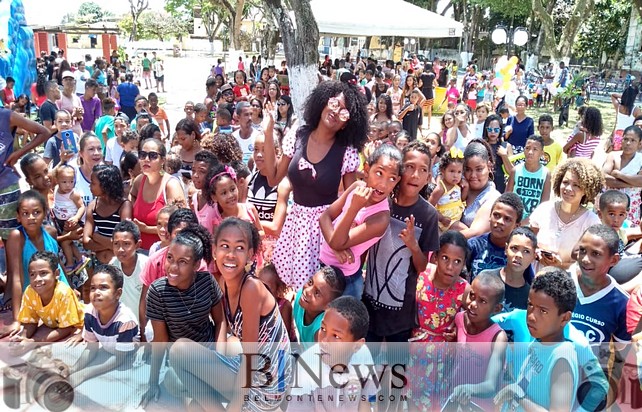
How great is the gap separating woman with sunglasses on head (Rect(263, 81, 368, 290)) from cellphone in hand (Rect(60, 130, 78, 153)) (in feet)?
13.0

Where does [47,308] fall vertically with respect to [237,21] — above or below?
below

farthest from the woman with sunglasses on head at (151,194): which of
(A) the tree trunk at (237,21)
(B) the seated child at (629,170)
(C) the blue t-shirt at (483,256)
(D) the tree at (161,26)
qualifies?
(D) the tree at (161,26)

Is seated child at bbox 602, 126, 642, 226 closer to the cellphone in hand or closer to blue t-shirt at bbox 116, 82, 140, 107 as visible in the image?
the cellphone in hand

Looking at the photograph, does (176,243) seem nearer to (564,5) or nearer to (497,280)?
(497,280)

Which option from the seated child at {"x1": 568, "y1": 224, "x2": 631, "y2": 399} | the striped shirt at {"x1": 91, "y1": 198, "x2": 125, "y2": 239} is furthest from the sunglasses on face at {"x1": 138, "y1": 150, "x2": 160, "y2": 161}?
the seated child at {"x1": 568, "y1": 224, "x2": 631, "y2": 399}

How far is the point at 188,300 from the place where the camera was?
280 centimetres

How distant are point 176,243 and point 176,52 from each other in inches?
1683

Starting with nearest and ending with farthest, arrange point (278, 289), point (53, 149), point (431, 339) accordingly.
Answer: point (431, 339) < point (278, 289) < point (53, 149)

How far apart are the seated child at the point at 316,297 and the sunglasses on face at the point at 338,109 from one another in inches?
34.0

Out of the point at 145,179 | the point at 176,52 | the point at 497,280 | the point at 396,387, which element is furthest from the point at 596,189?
the point at 176,52

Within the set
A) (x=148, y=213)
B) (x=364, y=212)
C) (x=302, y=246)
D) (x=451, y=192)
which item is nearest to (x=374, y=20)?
(x=451, y=192)

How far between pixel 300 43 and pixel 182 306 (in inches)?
226

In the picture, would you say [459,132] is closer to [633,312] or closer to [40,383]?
[633,312]

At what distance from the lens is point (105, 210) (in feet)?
13.6
